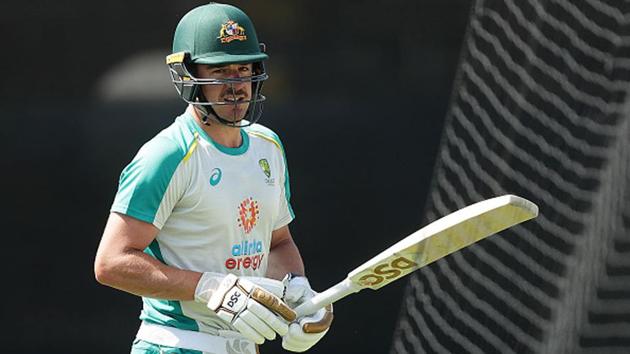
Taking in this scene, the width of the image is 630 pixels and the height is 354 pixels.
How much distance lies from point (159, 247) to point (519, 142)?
2125 mm

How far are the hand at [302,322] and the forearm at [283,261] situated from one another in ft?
0.45

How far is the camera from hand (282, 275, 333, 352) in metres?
3.58

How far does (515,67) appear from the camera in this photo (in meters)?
5.35

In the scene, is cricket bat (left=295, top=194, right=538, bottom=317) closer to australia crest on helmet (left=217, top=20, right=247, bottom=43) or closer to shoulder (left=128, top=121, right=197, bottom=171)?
shoulder (left=128, top=121, right=197, bottom=171)

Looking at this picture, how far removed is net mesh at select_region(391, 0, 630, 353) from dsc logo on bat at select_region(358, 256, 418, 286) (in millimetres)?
1080

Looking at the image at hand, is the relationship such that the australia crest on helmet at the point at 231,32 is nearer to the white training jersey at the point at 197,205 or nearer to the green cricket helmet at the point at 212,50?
the green cricket helmet at the point at 212,50

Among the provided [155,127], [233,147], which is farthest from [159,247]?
[155,127]

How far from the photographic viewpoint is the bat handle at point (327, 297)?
11.7 feet

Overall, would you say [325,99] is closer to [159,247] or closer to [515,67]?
[515,67]

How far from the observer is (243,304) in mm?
3430

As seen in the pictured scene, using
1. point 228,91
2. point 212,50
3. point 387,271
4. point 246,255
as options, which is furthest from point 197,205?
point 387,271

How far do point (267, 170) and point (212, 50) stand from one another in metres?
0.38

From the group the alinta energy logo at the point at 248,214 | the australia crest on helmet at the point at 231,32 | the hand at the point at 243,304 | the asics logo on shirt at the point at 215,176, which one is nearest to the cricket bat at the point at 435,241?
the hand at the point at 243,304

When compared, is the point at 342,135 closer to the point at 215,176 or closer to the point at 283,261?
the point at 283,261
